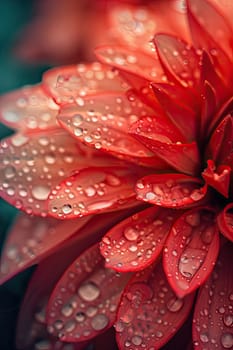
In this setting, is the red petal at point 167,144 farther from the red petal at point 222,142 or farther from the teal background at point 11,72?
the teal background at point 11,72

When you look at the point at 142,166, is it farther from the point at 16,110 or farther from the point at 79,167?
the point at 16,110

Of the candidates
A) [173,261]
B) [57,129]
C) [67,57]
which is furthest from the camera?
[67,57]

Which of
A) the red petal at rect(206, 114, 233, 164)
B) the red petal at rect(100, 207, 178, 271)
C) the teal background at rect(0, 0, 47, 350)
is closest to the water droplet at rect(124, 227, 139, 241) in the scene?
the red petal at rect(100, 207, 178, 271)

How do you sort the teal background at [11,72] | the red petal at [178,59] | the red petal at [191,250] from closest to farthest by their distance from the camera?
1. the red petal at [191,250]
2. the red petal at [178,59]
3. the teal background at [11,72]

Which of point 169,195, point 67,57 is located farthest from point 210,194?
point 67,57

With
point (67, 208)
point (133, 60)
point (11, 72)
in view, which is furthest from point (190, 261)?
point (11, 72)

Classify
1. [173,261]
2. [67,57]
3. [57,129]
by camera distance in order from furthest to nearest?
[67,57] < [57,129] < [173,261]

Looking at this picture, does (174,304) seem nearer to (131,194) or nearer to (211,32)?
(131,194)

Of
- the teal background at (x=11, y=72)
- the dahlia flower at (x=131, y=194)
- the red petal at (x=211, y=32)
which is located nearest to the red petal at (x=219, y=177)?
the dahlia flower at (x=131, y=194)
